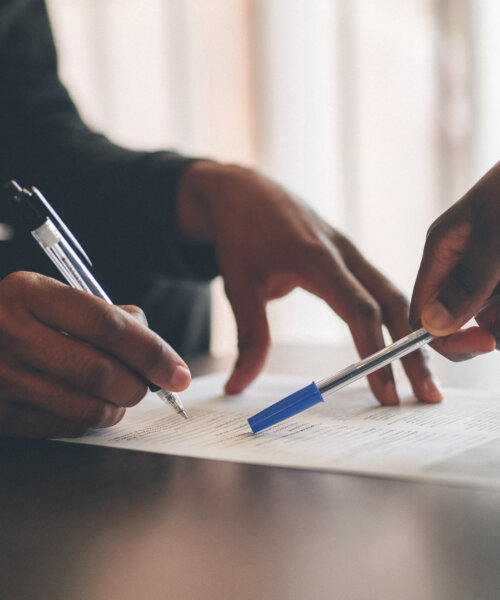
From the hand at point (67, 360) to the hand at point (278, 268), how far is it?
7.8 inches

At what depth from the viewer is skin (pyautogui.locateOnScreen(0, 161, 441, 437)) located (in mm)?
472

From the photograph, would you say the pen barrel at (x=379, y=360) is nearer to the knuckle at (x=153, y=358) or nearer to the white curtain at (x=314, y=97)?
the knuckle at (x=153, y=358)

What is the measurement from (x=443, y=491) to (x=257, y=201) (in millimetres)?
482

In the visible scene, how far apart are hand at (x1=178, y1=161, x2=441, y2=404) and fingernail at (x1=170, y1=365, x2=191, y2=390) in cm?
18

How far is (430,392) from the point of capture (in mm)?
582

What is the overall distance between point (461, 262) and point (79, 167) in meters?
0.70

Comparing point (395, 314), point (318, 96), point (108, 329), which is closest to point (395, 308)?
point (395, 314)

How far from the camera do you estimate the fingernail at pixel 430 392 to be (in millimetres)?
581

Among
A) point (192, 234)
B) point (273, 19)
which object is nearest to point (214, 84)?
point (273, 19)

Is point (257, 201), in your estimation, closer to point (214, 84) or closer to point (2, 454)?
point (2, 454)

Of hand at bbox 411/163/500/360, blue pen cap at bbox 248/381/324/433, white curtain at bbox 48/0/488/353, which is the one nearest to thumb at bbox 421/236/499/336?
hand at bbox 411/163/500/360

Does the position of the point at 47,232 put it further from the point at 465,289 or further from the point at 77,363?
the point at 465,289

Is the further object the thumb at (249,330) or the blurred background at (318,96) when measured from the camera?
the blurred background at (318,96)

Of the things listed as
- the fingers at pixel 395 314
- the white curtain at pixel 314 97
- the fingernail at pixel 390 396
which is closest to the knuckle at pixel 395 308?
the fingers at pixel 395 314
